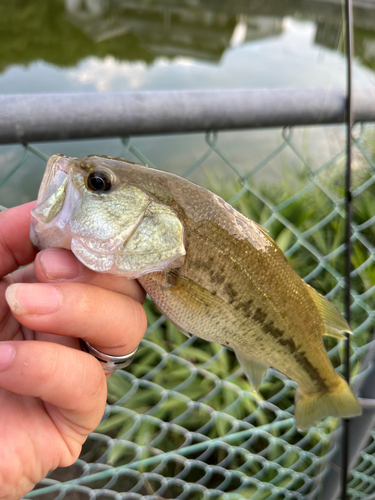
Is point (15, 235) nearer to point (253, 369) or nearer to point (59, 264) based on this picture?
point (59, 264)

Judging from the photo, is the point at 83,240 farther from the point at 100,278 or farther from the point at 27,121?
the point at 27,121

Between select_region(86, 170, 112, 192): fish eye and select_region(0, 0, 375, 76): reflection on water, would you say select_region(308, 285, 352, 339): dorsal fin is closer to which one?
select_region(86, 170, 112, 192): fish eye

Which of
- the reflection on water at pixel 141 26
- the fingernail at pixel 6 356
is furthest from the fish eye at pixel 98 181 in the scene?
the reflection on water at pixel 141 26

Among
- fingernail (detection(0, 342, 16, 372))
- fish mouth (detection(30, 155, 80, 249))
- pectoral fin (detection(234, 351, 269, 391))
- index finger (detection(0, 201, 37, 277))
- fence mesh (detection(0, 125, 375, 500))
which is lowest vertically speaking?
fence mesh (detection(0, 125, 375, 500))

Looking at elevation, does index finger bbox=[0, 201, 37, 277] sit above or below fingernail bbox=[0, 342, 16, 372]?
above

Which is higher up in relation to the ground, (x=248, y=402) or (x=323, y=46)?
(x=323, y=46)

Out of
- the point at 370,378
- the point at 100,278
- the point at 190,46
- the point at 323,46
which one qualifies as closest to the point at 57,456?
the point at 100,278

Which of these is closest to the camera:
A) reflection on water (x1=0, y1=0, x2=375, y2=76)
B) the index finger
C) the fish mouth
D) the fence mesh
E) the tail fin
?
the fish mouth

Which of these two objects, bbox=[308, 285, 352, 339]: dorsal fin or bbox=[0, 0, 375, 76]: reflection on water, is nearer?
bbox=[308, 285, 352, 339]: dorsal fin

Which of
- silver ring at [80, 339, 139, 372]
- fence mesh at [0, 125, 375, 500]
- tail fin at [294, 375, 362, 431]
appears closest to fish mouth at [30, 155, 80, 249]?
silver ring at [80, 339, 139, 372]
